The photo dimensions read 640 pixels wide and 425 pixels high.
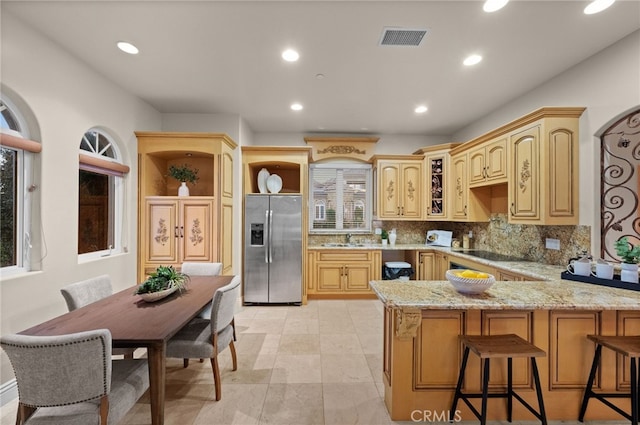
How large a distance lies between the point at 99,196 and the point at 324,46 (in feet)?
9.42

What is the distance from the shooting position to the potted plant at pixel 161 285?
6.91 feet

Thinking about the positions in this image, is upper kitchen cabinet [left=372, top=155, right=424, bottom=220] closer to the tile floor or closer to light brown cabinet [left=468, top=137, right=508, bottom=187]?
light brown cabinet [left=468, top=137, right=508, bottom=187]

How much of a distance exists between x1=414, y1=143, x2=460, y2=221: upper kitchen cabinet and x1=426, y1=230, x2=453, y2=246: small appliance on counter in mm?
363

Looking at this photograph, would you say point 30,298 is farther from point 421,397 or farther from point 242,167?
point 421,397

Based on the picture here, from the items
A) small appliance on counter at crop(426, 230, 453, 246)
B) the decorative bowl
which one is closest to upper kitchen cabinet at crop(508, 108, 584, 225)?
small appliance on counter at crop(426, 230, 453, 246)

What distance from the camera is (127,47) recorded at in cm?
240

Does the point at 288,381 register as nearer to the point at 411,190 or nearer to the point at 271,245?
the point at 271,245

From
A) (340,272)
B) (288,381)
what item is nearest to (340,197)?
(340,272)

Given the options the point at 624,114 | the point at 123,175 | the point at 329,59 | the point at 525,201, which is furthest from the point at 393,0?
the point at 123,175

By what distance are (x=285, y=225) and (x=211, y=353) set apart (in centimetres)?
230

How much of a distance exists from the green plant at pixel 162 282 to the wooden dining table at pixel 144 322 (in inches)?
3.2

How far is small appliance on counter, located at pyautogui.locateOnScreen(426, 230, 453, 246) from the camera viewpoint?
4.62 m

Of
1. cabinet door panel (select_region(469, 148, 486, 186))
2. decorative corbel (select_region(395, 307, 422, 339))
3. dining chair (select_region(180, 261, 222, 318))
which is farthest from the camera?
cabinet door panel (select_region(469, 148, 486, 186))

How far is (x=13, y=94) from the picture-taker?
2072mm
